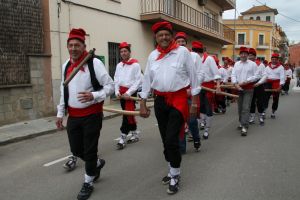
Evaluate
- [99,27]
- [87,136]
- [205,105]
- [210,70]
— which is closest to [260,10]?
[99,27]

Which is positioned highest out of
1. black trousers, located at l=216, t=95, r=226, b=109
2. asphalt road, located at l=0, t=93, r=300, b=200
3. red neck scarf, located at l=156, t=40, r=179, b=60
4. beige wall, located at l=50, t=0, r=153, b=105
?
beige wall, located at l=50, t=0, r=153, b=105

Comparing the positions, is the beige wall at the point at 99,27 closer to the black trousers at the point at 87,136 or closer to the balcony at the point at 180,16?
the balcony at the point at 180,16

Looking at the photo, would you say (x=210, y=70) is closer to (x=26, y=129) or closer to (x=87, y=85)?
(x=87, y=85)

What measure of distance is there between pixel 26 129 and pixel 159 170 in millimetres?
4624

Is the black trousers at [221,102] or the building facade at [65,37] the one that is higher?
the building facade at [65,37]

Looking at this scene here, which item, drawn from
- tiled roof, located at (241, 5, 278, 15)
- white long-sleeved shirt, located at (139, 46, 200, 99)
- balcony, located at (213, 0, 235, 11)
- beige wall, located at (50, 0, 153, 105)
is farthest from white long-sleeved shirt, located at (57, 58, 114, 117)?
tiled roof, located at (241, 5, 278, 15)

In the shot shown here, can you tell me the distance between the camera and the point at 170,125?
415 centimetres

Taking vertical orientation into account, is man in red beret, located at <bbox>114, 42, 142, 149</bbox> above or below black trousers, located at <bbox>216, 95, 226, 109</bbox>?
above

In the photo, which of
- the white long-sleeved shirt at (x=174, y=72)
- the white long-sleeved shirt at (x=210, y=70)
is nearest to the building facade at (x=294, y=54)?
the white long-sleeved shirt at (x=210, y=70)

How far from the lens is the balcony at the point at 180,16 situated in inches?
601

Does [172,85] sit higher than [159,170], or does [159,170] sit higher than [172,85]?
[172,85]

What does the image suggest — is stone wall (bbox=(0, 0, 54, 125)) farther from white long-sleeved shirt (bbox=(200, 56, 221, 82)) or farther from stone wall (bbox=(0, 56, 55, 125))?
white long-sleeved shirt (bbox=(200, 56, 221, 82))

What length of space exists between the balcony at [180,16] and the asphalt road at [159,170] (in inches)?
348

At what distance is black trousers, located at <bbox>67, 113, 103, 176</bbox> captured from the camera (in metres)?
4.01
